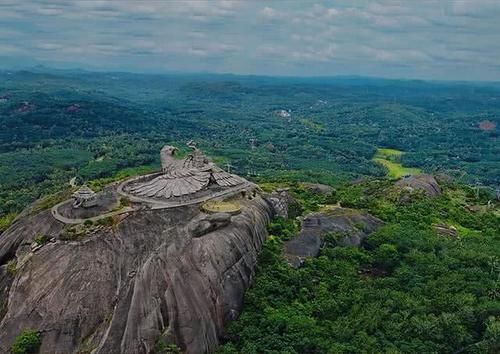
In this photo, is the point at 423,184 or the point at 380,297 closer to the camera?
the point at 380,297

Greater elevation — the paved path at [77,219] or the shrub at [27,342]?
the paved path at [77,219]

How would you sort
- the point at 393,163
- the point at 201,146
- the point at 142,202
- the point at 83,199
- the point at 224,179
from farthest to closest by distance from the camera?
the point at 201,146, the point at 393,163, the point at 224,179, the point at 142,202, the point at 83,199

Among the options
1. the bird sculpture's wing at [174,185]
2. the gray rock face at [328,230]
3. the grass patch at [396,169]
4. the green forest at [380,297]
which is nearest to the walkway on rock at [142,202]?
the bird sculpture's wing at [174,185]

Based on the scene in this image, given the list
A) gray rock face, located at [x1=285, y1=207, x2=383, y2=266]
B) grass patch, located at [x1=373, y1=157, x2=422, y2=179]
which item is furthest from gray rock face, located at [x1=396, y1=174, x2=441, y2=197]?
grass patch, located at [x1=373, y1=157, x2=422, y2=179]

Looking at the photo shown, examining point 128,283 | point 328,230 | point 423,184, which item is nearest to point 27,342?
point 128,283

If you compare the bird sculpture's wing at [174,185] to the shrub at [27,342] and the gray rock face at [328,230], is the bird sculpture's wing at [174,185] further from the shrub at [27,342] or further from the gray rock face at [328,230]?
the shrub at [27,342]

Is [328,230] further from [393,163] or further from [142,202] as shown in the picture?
[393,163]

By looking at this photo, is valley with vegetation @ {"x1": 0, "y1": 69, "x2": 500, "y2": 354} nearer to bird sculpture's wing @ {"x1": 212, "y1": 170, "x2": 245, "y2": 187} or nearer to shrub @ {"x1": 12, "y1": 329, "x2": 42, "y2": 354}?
shrub @ {"x1": 12, "y1": 329, "x2": 42, "y2": 354}
